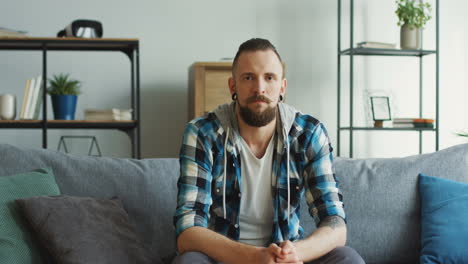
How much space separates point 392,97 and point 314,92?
0.61 meters

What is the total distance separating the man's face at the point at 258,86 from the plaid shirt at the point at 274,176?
86 mm

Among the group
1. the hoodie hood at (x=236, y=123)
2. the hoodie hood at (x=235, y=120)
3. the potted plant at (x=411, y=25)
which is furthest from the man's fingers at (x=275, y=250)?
the potted plant at (x=411, y=25)

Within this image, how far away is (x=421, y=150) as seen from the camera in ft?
13.9

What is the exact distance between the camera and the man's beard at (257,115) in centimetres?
181

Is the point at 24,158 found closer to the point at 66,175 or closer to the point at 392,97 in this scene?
the point at 66,175

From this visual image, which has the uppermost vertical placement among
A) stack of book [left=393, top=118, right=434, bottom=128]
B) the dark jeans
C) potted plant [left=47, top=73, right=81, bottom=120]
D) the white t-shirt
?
potted plant [left=47, top=73, right=81, bottom=120]

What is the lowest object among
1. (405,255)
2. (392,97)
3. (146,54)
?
(405,255)

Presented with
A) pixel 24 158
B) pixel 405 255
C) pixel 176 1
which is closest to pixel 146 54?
pixel 176 1

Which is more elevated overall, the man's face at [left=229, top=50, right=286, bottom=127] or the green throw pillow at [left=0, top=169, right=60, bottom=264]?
the man's face at [left=229, top=50, right=286, bottom=127]

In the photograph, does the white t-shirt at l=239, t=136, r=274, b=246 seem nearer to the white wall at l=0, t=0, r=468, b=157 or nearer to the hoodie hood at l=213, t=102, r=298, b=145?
the hoodie hood at l=213, t=102, r=298, b=145

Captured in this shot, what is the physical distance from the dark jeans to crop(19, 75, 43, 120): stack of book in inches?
79.2

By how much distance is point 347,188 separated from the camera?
205 centimetres

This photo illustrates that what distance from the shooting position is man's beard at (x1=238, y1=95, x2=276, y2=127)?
1.81m

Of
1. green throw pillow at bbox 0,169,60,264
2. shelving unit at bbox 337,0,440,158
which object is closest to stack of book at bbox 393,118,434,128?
shelving unit at bbox 337,0,440,158
